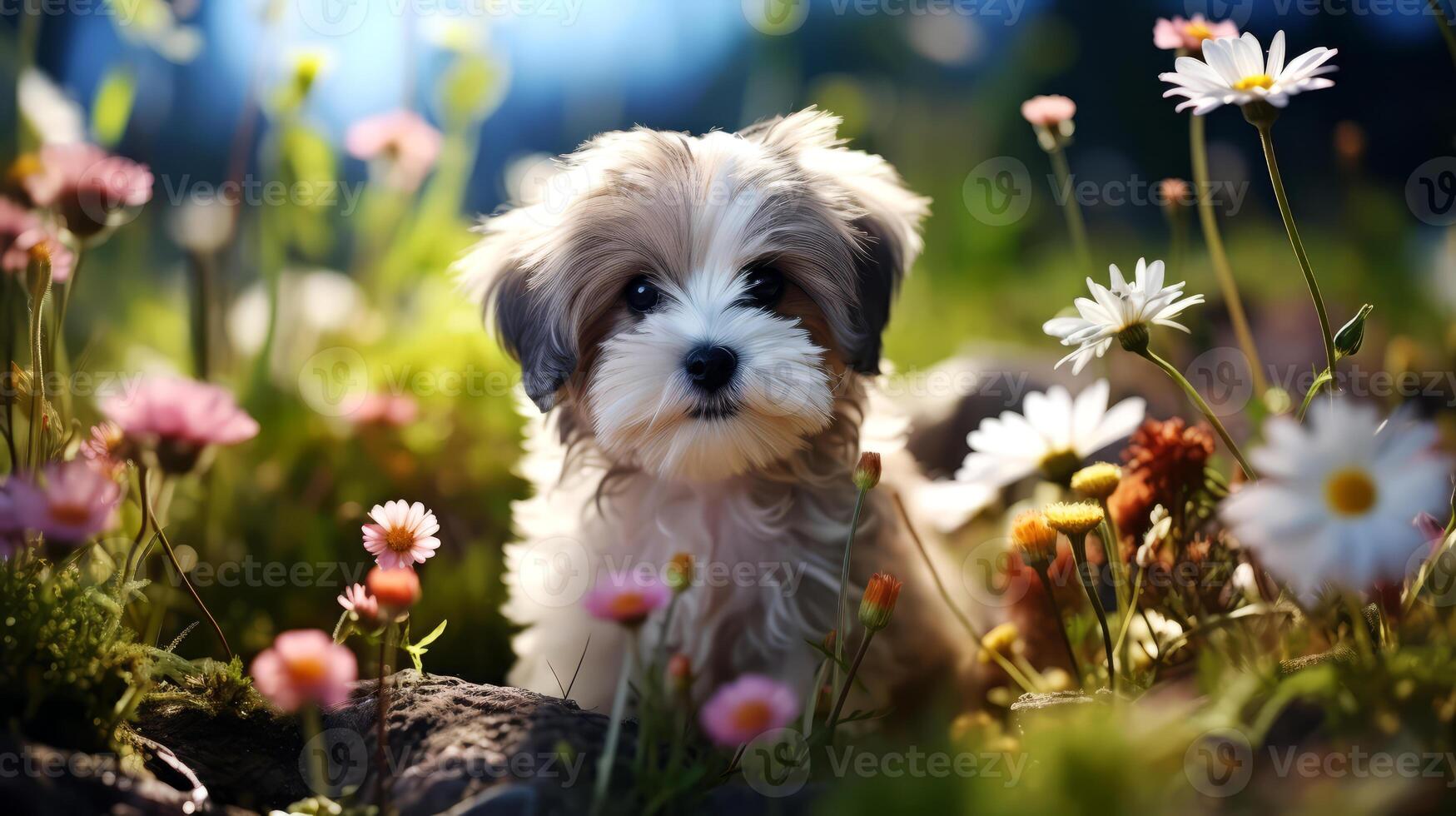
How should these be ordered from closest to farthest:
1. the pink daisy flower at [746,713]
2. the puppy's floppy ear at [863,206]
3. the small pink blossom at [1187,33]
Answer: the pink daisy flower at [746,713], the small pink blossom at [1187,33], the puppy's floppy ear at [863,206]

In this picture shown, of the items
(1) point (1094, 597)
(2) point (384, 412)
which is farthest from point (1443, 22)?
(2) point (384, 412)

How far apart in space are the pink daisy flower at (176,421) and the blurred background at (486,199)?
702 millimetres

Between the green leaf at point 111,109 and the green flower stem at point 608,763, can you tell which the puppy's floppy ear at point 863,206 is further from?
the green leaf at point 111,109

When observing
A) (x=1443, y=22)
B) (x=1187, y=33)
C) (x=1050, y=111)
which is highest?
(x=1050, y=111)

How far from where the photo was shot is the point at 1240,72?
5.19ft

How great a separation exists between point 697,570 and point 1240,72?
1.45m

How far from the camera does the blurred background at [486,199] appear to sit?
295cm

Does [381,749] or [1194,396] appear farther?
[1194,396]

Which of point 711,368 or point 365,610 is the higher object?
point 711,368

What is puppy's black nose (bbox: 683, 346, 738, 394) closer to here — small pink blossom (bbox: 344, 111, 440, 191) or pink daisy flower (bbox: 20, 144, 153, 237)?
pink daisy flower (bbox: 20, 144, 153, 237)

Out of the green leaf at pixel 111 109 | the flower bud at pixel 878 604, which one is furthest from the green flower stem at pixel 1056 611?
the green leaf at pixel 111 109

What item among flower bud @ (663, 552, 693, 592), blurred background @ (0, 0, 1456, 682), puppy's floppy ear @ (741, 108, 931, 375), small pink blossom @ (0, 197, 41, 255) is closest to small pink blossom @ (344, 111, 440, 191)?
blurred background @ (0, 0, 1456, 682)

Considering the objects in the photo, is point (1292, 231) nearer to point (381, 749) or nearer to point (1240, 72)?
point (1240, 72)

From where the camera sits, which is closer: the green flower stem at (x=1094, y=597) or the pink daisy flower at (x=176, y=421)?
the pink daisy flower at (x=176, y=421)
